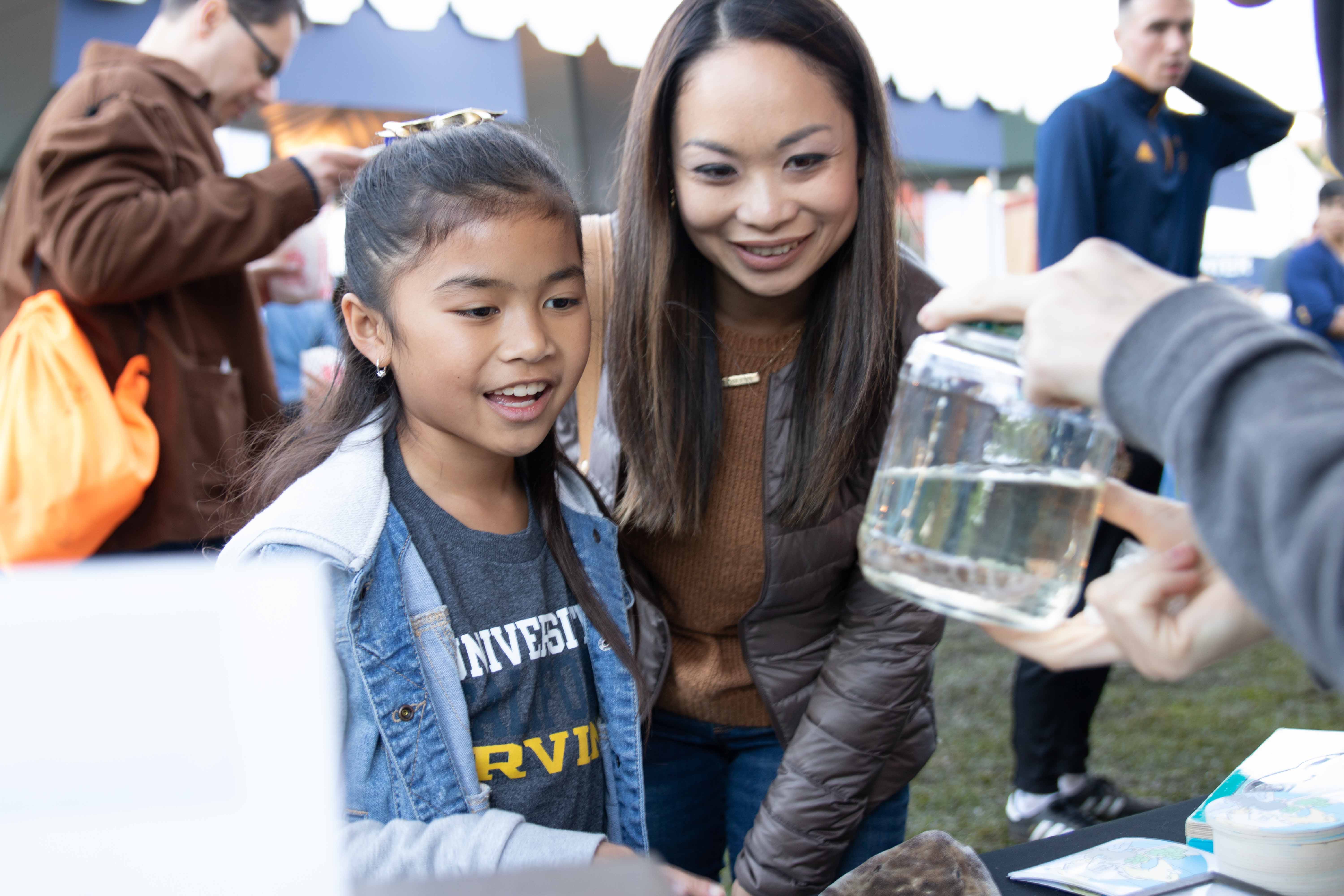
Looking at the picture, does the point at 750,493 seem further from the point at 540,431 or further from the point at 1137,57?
the point at 1137,57

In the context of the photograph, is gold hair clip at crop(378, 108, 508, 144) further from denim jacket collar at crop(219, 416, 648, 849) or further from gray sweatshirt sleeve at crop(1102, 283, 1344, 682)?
gray sweatshirt sleeve at crop(1102, 283, 1344, 682)

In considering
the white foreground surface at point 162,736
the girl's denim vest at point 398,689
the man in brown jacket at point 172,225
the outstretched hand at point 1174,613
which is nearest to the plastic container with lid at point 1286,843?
the outstretched hand at point 1174,613

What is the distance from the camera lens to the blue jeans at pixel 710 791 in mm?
1642

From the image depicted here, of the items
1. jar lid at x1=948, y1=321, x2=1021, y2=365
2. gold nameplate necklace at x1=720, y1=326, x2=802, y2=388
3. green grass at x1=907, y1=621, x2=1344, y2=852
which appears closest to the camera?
jar lid at x1=948, y1=321, x2=1021, y2=365

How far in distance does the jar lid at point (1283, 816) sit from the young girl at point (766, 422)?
50 cm

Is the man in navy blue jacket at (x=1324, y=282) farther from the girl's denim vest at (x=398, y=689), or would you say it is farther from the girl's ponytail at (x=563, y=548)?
the girl's denim vest at (x=398, y=689)

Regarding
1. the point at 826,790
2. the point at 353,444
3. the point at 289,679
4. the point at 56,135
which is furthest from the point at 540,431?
the point at 56,135

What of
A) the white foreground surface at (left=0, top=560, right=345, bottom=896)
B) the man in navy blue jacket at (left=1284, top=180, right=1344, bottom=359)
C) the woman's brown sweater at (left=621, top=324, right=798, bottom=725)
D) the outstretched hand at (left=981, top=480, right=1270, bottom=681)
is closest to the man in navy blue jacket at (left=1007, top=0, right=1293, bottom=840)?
the woman's brown sweater at (left=621, top=324, right=798, bottom=725)

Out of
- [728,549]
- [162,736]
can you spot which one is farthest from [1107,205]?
[162,736]

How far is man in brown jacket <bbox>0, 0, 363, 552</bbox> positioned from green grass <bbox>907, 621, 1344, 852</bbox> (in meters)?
1.96

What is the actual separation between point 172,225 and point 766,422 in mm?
1173

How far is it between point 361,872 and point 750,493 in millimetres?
742

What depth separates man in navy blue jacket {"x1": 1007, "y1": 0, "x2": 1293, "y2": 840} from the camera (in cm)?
270

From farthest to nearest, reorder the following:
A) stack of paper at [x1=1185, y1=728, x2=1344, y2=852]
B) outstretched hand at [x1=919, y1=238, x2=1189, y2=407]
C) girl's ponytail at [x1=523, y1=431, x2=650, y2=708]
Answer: girl's ponytail at [x1=523, y1=431, x2=650, y2=708] < stack of paper at [x1=1185, y1=728, x2=1344, y2=852] < outstretched hand at [x1=919, y1=238, x2=1189, y2=407]
